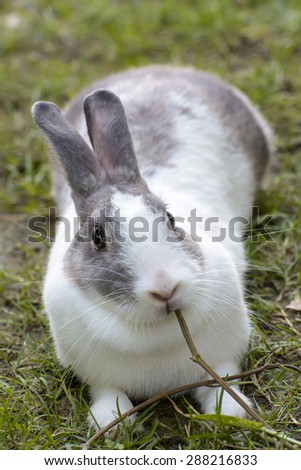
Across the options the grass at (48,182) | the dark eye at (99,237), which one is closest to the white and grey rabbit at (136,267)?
the dark eye at (99,237)

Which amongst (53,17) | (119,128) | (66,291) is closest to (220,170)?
(119,128)

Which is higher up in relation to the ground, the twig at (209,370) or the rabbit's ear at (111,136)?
the rabbit's ear at (111,136)

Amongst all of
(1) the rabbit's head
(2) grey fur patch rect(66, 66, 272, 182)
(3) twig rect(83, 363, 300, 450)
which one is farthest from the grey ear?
(3) twig rect(83, 363, 300, 450)

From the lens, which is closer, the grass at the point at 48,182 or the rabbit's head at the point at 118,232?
the rabbit's head at the point at 118,232

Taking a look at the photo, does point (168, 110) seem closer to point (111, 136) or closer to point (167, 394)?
point (111, 136)

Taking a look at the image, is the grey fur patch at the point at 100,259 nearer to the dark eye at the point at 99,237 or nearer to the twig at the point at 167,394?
the dark eye at the point at 99,237

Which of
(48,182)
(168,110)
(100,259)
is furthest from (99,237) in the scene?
(48,182)

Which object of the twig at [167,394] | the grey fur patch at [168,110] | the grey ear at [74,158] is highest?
the grey fur patch at [168,110]

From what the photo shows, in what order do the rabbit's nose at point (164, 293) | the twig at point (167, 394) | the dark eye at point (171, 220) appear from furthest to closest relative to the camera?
the dark eye at point (171, 220) < the twig at point (167, 394) < the rabbit's nose at point (164, 293)
